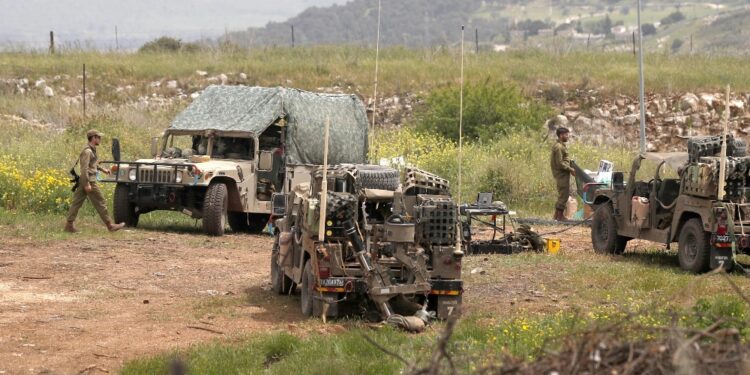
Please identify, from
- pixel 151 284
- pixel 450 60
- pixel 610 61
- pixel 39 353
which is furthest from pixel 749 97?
pixel 39 353

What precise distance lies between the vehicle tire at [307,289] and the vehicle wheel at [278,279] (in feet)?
4.97

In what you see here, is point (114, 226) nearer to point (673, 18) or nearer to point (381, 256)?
point (381, 256)

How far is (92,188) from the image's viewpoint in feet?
69.6

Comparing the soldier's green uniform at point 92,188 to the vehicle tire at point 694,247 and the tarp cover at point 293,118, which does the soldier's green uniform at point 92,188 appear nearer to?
the tarp cover at point 293,118

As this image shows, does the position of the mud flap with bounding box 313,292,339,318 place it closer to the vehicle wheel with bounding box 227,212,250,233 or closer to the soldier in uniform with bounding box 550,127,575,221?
the vehicle wheel with bounding box 227,212,250,233

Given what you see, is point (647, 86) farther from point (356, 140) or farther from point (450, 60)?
point (356, 140)

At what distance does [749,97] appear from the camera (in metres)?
42.7

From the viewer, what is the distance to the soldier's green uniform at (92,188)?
2108cm

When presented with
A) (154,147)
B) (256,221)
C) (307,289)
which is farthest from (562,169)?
(307,289)

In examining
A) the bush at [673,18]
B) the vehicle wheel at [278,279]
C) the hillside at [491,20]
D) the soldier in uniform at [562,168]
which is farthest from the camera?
the bush at [673,18]

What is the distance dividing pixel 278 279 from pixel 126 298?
1765 millimetres

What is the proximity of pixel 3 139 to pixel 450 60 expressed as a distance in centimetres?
2056

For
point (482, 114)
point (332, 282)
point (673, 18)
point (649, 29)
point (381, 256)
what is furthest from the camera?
point (673, 18)

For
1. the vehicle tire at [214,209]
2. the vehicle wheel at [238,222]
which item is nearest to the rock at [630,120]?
the vehicle wheel at [238,222]
